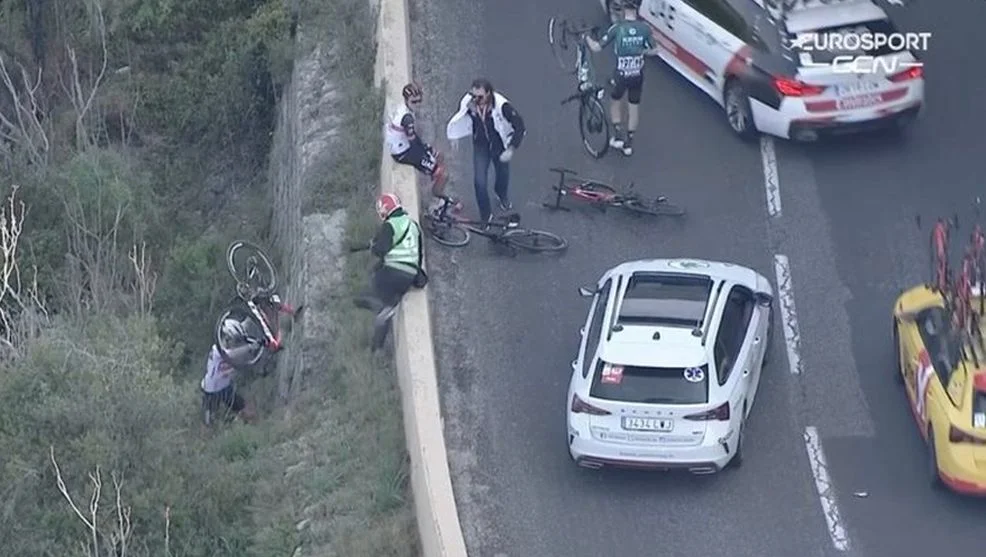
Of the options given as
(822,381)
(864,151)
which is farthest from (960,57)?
(822,381)

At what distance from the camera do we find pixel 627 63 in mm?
23141

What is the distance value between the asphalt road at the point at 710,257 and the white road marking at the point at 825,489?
0.08m

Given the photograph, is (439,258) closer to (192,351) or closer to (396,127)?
(396,127)

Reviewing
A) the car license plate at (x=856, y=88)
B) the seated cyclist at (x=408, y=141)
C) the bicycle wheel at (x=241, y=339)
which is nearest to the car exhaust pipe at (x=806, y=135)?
the car license plate at (x=856, y=88)

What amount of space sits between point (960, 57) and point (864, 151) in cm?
276

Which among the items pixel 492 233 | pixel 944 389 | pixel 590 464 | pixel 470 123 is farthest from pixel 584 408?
pixel 470 123

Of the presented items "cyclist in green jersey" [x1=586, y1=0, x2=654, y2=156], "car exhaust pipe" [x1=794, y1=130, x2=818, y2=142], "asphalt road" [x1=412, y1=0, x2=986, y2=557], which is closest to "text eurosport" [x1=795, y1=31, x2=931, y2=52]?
"car exhaust pipe" [x1=794, y1=130, x2=818, y2=142]

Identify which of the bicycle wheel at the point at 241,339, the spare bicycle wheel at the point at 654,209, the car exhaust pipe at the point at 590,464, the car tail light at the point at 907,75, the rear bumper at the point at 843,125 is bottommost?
the bicycle wheel at the point at 241,339

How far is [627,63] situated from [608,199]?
154 cm

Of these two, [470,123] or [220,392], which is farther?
[220,392]

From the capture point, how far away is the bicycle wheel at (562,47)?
84.9 feet

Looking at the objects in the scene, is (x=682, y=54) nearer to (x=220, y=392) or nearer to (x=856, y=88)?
(x=856, y=88)

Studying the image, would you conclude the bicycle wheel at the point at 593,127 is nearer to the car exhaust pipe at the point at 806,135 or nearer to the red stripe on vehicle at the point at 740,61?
the red stripe on vehicle at the point at 740,61

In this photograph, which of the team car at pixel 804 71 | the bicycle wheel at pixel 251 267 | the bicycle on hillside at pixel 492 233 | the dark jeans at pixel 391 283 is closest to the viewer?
the dark jeans at pixel 391 283
